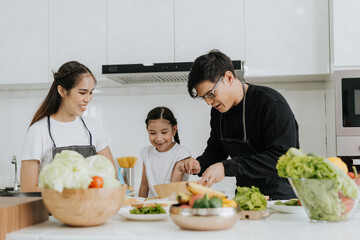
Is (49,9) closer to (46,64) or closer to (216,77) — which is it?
(46,64)

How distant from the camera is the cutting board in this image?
3.81 ft

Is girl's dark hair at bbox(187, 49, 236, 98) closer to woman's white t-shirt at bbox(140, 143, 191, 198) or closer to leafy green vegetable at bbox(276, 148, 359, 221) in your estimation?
leafy green vegetable at bbox(276, 148, 359, 221)

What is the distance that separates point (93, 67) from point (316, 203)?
208cm

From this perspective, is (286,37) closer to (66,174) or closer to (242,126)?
(242,126)

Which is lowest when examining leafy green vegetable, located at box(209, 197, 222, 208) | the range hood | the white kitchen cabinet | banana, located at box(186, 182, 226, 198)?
leafy green vegetable, located at box(209, 197, 222, 208)

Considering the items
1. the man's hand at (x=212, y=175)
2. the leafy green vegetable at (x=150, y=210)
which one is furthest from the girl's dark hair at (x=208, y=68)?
the leafy green vegetable at (x=150, y=210)

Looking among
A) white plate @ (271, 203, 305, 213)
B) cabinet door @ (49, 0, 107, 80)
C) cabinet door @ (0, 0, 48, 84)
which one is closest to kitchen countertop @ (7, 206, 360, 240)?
white plate @ (271, 203, 305, 213)

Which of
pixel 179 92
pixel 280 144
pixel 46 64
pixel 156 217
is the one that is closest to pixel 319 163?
pixel 156 217

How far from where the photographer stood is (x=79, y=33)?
300cm

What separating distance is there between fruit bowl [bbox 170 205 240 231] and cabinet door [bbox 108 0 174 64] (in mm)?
1854

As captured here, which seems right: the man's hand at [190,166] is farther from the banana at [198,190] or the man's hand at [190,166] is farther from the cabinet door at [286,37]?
the cabinet door at [286,37]

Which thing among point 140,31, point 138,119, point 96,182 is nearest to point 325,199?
point 96,182

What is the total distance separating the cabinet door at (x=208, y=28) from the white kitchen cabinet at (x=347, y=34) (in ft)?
1.97

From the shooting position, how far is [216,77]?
185 cm
